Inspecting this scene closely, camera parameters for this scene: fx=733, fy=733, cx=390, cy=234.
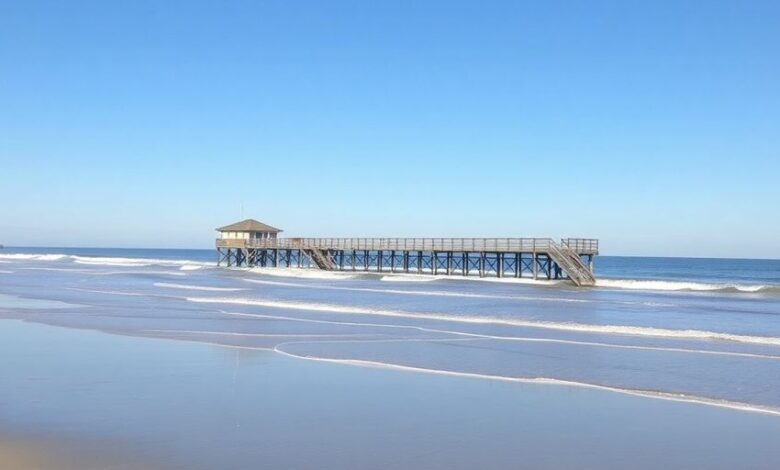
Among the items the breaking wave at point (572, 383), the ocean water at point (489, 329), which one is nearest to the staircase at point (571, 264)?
the ocean water at point (489, 329)

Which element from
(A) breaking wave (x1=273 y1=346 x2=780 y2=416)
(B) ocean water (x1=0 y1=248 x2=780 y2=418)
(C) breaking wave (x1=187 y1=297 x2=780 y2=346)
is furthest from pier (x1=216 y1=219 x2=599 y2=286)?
(A) breaking wave (x1=273 y1=346 x2=780 y2=416)

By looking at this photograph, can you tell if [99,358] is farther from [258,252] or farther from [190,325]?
[258,252]

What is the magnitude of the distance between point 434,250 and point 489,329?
31506mm

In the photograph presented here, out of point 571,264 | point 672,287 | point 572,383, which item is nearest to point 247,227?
point 571,264

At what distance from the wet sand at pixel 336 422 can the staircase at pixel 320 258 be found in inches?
1796

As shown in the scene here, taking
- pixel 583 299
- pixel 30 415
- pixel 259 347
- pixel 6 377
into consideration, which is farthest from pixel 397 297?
pixel 30 415

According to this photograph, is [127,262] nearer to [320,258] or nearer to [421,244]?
[320,258]

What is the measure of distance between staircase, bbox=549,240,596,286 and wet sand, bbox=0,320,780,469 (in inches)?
1259

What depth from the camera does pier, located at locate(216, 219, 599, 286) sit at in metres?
44.6

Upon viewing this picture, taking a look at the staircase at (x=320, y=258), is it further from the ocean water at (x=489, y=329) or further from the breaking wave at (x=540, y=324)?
the breaking wave at (x=540, y=324)

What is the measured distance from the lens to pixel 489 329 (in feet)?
64.7

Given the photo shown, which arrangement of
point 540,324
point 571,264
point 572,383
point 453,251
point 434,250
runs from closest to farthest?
point 572,383
point 540,324
point 571,264
point 453,251
point 434,250

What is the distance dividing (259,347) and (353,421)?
6.92m

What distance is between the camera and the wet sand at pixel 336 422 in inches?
292
